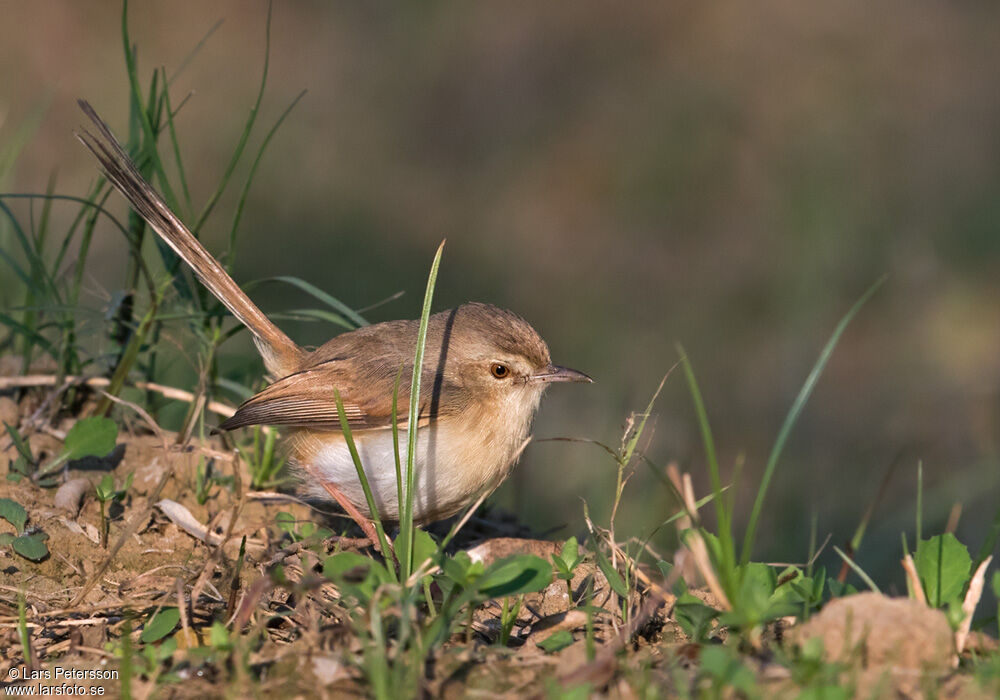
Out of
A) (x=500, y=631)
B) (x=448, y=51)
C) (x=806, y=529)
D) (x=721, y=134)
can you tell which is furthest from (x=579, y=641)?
(x=448, y=51)

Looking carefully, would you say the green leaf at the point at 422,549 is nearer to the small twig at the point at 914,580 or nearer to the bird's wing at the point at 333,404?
the bird's wing at the point at 333,404

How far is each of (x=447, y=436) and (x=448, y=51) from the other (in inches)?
483

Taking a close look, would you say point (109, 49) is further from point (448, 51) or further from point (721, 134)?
point (721, 134)

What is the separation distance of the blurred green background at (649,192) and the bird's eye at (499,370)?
2.98 metres

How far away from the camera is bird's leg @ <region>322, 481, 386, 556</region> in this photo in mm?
4676

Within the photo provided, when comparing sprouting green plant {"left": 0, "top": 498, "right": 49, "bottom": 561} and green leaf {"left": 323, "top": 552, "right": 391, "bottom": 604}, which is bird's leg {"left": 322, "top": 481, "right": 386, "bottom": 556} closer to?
green leaf {"left": 323, "top": 552, "right": 391, "bottom": 604}

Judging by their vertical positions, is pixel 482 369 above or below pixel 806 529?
above

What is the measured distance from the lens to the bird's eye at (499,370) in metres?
5.23

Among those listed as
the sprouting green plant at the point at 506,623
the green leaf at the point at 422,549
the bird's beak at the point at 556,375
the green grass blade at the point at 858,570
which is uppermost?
the bird's beak at the point at 556,375

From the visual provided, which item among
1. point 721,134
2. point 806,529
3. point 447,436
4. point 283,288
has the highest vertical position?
point 721,134

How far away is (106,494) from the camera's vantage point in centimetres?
461

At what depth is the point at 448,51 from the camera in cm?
1606

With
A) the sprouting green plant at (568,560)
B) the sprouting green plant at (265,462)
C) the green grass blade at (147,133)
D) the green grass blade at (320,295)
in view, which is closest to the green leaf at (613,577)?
the sprouting green plant at (568,560)

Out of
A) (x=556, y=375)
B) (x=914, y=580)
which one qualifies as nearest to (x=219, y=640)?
(x=914, y=580)
